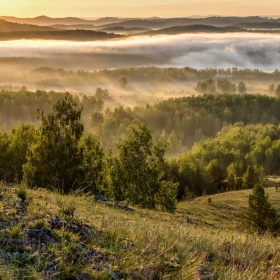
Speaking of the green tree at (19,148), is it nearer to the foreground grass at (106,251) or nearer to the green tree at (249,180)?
the foreground grass at (106,251)

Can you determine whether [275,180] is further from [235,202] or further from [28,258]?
[28,258]

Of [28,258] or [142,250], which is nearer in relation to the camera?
[28,258]

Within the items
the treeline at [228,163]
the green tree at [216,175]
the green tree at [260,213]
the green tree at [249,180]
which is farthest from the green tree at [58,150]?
the green tree at [216,175]

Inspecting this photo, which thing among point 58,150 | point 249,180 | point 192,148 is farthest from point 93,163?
point 192,148

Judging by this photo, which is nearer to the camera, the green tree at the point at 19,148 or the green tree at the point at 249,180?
the green tree at the point at 19,148

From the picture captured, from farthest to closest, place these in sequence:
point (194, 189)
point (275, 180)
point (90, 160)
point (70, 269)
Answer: point (275, 180) < point (194, 189) < point (90, 160) < point (70, 269)

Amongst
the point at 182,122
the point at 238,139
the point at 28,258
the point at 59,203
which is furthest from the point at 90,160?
the point at 182,122

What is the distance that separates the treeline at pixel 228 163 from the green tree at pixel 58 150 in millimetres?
40401

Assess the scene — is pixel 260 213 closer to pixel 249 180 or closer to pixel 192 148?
pixel 249 180

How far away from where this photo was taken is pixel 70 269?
6430 mm

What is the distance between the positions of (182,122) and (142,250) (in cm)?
18145

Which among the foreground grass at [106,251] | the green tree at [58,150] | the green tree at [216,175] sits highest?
the foreground grass at [106,251]

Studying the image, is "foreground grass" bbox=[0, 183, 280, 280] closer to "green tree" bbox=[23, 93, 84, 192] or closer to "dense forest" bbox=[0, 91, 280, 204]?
"dense forest" bbox=[0, 91, 280, 204]

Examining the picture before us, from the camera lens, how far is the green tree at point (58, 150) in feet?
100
